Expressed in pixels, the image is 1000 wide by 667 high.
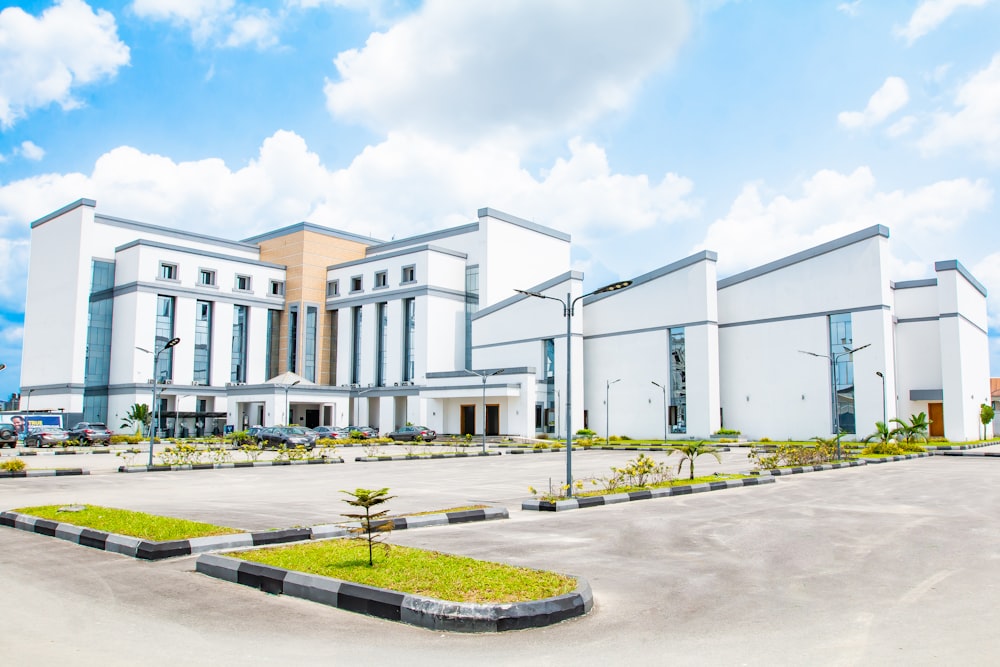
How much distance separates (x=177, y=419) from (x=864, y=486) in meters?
52.7

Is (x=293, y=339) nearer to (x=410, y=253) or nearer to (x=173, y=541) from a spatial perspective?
(x=410, y=253)

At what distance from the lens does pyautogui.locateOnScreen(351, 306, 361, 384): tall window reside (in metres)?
66.7

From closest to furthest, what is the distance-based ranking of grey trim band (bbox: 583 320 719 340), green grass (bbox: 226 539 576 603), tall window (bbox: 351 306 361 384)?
green grass (bbox: 226 539 576 603) < grey trim band (bbox: 583 320 719 340) < tall window (bbox: 351 306 361 384)

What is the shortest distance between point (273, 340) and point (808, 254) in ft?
156

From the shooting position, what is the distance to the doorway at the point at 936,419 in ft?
156

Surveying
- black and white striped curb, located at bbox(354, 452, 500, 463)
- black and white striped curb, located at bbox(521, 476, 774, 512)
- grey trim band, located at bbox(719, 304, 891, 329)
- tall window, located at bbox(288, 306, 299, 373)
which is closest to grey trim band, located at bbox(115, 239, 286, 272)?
tall window, located at bbox(288, 306, 299, 373)

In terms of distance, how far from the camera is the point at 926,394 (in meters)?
46.3

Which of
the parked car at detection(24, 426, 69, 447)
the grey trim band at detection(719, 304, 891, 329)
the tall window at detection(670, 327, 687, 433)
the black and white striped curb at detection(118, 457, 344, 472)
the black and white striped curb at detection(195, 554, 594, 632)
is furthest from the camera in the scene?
the tall window at detection(670, 327, 687, 433)

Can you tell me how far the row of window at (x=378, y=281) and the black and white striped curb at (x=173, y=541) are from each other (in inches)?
2003

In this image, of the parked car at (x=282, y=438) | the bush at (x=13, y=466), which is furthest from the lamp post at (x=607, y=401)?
the bush at (x=13, y=466)

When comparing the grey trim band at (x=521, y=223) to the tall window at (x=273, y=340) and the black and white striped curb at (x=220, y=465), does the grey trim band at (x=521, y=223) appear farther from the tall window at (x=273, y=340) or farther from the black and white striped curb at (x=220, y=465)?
the black and white striped curb at (x=220, y=465)

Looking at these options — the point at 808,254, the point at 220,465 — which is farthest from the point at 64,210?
the point at 808,254

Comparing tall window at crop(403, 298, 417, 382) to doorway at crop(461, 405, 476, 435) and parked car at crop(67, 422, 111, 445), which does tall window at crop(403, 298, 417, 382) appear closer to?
doorway at crop(461, 405, 476, 435)

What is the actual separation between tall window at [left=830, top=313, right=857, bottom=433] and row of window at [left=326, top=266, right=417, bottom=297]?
33.6 meters
